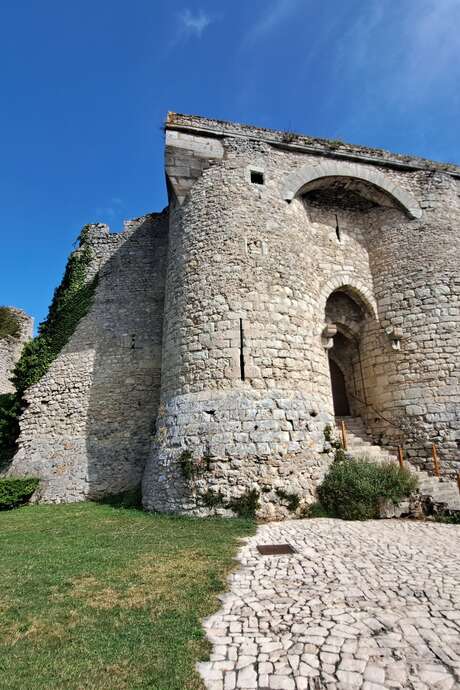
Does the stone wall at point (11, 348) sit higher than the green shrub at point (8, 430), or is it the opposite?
the stone wall at point (11, 348)

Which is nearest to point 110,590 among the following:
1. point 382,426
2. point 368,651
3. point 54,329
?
point 368,651

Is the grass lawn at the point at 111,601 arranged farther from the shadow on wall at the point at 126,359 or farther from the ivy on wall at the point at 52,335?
the ivy on wall at the point at 52,335

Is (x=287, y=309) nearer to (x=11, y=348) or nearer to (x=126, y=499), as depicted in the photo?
(x=126, y=499)

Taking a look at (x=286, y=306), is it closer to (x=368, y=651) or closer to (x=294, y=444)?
(x=294, y=444)

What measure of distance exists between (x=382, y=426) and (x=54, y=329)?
1069 centimetres

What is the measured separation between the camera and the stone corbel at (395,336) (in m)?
10.4

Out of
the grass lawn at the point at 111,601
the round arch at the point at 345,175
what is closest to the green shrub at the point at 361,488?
the grass lawn at the point at 111,601

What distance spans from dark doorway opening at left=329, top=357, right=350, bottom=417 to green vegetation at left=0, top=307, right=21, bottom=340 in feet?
45.7

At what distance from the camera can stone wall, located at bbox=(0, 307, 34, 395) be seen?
16.1m

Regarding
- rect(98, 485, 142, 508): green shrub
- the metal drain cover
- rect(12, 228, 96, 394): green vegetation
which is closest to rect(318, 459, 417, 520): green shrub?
the metal drain cover

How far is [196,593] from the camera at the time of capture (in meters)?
3.90

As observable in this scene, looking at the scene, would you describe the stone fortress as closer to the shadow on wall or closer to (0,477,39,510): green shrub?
the shadow on wall

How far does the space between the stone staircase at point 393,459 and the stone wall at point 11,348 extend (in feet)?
44.5

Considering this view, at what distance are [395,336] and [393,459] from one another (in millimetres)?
3322
